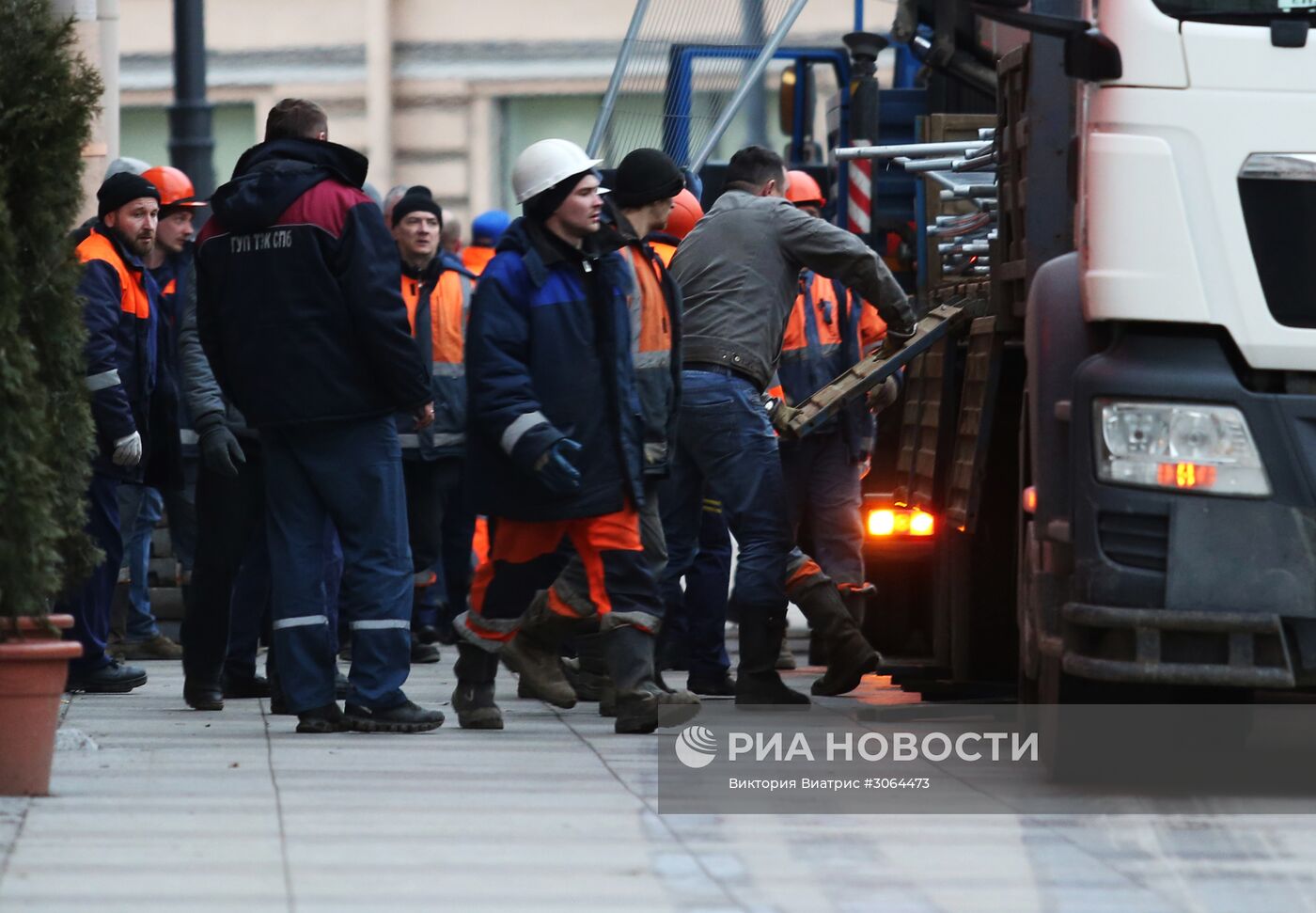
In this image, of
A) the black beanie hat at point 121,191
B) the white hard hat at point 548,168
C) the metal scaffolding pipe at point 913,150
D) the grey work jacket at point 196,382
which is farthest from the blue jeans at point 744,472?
the black beanie hat at point 121,191

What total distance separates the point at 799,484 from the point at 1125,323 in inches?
105

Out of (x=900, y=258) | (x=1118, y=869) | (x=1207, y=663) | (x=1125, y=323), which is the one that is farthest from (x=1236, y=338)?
(x=900, y=258)

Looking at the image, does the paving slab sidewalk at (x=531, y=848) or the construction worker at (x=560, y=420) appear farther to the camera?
the construction worker at (x=560, y=420)

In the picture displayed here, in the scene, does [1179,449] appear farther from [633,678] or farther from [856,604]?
[856,604]

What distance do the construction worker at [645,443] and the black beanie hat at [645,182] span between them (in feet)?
0.60

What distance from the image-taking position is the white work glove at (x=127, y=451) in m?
8.90

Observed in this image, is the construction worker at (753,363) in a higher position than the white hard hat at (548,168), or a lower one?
lower

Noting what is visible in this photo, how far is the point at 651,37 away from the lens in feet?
45.8

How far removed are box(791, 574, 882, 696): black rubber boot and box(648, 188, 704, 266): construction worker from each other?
1736 millimetres

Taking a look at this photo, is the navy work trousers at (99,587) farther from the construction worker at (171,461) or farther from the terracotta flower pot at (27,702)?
the terracotta flower pot at (27,702)

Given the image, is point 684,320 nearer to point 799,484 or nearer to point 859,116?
point 799,484

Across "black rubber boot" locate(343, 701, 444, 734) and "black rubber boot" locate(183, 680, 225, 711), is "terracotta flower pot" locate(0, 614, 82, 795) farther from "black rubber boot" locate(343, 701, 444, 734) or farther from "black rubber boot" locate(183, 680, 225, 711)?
"black rubber boot" locate(183, 680, 225, 711)

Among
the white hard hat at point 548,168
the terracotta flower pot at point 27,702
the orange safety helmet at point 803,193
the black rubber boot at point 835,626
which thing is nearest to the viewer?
the terracotta flower pot at point 27,702

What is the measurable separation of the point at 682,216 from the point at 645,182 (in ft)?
4.97
